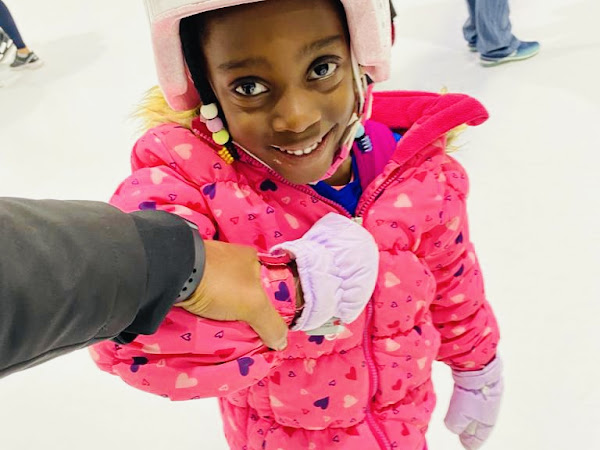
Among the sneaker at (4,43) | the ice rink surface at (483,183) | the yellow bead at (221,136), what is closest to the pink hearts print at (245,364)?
the yellow bead at (221,136)

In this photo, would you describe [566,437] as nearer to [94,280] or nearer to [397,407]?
[397,407]

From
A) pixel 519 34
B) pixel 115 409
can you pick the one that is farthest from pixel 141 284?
pixel 519 34

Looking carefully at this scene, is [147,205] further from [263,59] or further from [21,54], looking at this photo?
[21,54]

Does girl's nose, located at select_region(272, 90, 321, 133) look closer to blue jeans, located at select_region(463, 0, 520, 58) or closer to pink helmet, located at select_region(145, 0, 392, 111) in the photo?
pink helmet, located at select_region(145, 0, 392, 111)

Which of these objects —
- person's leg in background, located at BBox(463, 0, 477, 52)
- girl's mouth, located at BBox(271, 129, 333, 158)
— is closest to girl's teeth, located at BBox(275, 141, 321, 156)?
girl's mouth, located at BBox(271, 129, 333, 158)

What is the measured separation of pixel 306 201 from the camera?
2.14 ft

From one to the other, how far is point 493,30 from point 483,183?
0.70 metres

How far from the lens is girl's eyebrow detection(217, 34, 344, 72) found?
536 mm

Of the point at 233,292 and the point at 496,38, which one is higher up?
the point at 233,292

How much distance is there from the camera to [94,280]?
0.36 meters

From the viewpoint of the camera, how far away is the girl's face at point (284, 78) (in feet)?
1.73

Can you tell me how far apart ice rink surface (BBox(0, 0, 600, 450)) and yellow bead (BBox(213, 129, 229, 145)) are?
80 centimetres

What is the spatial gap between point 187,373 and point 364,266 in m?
0.18

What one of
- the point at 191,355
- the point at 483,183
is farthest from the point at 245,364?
the point at 483,183
